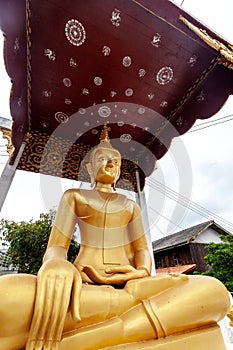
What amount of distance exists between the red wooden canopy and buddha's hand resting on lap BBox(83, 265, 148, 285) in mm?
1590

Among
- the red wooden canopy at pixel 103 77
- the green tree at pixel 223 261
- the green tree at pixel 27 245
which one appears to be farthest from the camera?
the green tree at pixel 223 261

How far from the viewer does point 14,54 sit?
1.71 metres

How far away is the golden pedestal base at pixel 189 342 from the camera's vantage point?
983 mm

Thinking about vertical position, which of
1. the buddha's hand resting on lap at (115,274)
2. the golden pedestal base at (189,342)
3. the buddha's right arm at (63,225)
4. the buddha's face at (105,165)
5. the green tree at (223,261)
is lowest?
the golden pedestal base at (189,342)

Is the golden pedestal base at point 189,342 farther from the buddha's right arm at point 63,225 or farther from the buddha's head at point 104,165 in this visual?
the buddha's head at point 104,165

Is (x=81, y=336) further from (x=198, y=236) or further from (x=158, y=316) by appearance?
(x=198, y=236)

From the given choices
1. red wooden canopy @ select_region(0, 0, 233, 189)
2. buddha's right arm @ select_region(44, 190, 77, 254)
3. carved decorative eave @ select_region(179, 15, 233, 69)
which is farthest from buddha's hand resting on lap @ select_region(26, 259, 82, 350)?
carved decorative eave @ select_region(179, 15, 233, 69)

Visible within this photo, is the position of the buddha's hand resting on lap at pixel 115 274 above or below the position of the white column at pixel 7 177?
below

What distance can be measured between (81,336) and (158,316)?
1.15 feet

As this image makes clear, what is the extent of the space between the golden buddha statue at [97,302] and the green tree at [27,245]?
353 centimetres

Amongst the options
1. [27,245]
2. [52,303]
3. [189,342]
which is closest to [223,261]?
[27,245]

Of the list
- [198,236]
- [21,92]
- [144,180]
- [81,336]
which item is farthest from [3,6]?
[198,236]

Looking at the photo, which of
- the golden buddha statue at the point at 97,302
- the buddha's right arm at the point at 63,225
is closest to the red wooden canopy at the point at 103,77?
the buddha's right arm at the point at 63,225

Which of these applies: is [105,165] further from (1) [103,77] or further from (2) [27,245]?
(2) [27,245]
